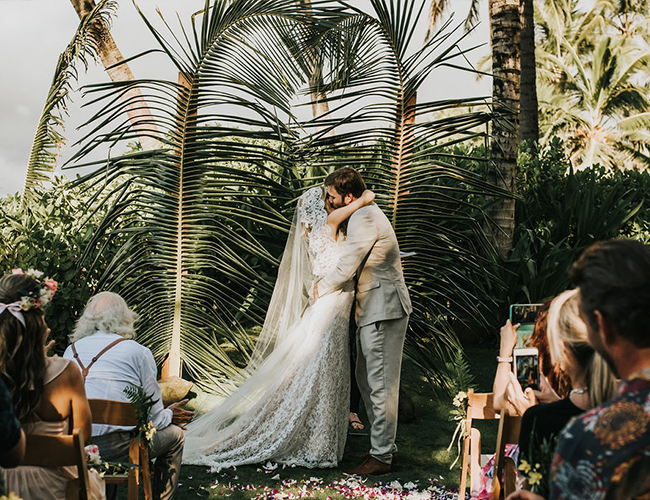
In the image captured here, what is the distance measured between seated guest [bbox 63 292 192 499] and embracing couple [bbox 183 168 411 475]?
1.20 m

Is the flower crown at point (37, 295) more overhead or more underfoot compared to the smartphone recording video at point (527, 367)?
more overhead

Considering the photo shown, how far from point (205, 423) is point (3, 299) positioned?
3.00 metres

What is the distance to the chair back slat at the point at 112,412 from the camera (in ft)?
9.99

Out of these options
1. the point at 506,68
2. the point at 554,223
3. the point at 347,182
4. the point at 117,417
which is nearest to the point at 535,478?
the point at 117,417

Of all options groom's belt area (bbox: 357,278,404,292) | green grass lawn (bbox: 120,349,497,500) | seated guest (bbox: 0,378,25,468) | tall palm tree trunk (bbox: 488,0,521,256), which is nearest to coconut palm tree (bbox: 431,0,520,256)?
tall palm tree trunk (bbox: 488,0,521,256)

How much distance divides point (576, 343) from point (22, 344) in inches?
76.7

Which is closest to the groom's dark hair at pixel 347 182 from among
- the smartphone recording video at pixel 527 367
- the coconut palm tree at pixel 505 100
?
the coconut palm tree at pixel 505 100

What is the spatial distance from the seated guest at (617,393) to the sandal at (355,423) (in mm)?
4367

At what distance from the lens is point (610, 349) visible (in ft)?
5.28

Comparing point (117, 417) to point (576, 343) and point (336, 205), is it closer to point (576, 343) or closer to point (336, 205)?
point (576, 343)

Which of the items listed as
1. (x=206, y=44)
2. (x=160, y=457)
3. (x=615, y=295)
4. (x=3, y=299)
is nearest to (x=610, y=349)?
(x=615, y=295)

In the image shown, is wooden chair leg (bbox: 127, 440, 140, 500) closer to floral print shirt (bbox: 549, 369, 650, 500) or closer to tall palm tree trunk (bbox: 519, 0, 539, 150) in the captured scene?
floral print shirt (bbox: 549, 369, 650, 500)

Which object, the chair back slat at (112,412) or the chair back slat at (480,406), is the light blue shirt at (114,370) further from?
the chair back slat at (480,406)

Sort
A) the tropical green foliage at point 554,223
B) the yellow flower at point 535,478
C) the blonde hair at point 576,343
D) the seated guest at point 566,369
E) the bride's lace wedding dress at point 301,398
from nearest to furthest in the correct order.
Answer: the yellow flower at point 535,478, the blonde hair at point 576,343, the seated guest at point 566,369, the bride's lace wedding dress at point 301,398, the tropical green foliage at point 554,223
